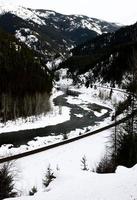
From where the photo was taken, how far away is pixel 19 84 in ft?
340

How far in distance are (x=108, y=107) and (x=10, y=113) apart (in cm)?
3810

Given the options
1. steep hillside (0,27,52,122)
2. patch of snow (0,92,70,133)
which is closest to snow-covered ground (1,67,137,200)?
patch of snow (0,92,70,133)

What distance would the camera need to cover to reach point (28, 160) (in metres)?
45.8

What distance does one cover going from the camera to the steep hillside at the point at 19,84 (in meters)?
90.1

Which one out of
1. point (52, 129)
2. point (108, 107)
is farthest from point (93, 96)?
point (52, 129)

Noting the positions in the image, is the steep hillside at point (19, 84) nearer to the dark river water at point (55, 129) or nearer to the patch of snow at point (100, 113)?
the dark river water at point (55, 129)

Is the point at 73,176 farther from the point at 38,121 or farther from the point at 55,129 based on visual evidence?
the point at 38,121

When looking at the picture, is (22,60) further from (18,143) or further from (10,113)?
(18,143)

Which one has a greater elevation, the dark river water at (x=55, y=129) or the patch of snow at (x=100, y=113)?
the patch of snow at (x=100, y=113)

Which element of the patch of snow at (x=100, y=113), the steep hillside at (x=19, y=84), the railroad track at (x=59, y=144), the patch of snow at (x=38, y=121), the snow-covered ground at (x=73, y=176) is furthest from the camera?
the patch of snow at (x=100, y=113)

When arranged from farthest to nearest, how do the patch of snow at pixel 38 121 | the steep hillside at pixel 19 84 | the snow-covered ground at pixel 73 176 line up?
the steep hillside at pixel 19 84 → the patch of snow at pixel 38 121 → the snow-covered ground at pixel 73 176

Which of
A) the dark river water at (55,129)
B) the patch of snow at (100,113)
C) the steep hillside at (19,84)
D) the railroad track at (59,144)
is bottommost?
the dark river water at (55,129)

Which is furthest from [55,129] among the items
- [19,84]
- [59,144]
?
[19,84]

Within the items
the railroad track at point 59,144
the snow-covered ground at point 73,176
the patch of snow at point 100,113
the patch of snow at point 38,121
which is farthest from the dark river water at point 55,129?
the railroad track at point 59,144
